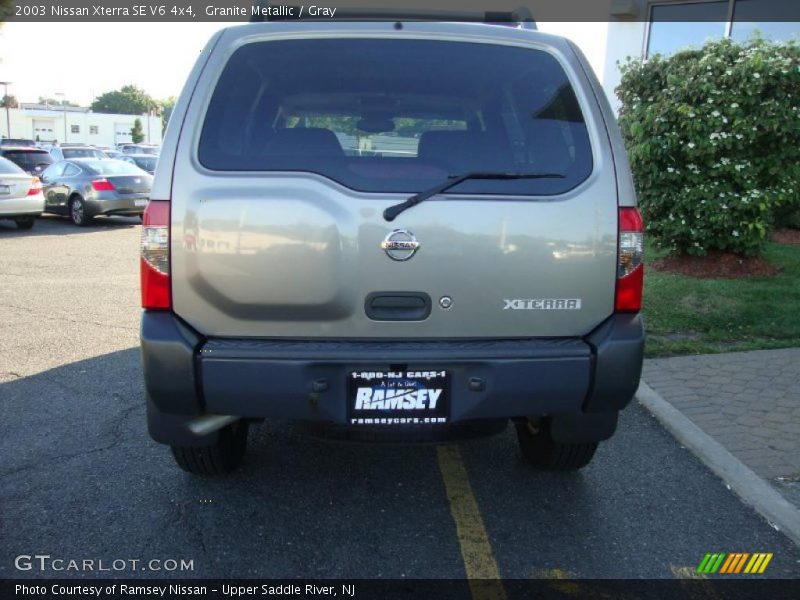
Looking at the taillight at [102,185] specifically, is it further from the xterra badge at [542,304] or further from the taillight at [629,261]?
the taillight at [629,261]

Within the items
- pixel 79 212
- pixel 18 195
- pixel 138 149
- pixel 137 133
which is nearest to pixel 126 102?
pixel 137 133

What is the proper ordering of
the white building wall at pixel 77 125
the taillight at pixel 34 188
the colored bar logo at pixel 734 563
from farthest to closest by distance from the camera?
the white building wall at pixel 77 125, the taillight at pixel 34 188, the colored bar logo at pixel 734 563

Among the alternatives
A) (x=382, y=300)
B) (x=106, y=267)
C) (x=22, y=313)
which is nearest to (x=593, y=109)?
(x=382, y=300)

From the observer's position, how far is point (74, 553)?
293 centimetres

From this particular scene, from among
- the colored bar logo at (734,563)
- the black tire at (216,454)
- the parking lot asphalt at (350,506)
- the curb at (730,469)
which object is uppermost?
the black tire at (216,454)

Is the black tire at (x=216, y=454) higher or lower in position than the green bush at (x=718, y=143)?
lower

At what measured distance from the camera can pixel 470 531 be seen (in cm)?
320

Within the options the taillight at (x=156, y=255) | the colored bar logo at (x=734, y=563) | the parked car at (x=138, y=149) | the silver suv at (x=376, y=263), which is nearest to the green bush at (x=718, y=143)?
the silver suv at (x=376, y=263)

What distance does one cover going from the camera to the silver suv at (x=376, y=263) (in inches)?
106

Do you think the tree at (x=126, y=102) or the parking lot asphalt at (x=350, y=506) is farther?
the tree at (x=126, y=102)

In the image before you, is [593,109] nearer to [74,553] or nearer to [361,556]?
[361,556]

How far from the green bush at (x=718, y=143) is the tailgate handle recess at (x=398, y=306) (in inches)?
238

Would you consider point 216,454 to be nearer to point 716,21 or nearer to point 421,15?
point 421,15
